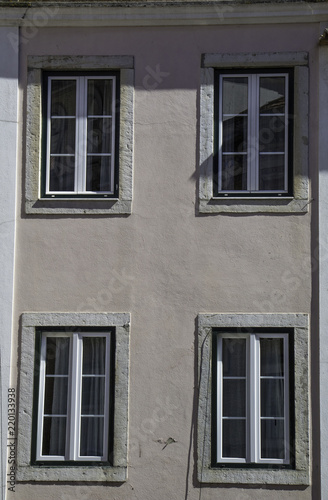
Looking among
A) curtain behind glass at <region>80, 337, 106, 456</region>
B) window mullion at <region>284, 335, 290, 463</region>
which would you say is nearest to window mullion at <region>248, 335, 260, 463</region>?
window mullion at <region>284, 335, 290, 463</region>

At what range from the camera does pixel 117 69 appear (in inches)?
469

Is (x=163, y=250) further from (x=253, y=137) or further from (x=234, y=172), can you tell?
(x=253, y=137)

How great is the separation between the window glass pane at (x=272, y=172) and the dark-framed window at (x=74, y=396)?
246 centimetres

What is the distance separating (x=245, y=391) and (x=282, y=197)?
7.39ft

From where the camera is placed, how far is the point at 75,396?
37.3 feet

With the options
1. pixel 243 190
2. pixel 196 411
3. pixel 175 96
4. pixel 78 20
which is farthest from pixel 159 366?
pixel 78 20

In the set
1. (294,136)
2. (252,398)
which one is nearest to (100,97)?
(294,136)

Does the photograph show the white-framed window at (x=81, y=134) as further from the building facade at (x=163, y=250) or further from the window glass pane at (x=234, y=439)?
the window glass pane at (x=234, y=439)

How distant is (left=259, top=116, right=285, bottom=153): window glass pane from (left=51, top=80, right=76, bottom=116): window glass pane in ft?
7.42

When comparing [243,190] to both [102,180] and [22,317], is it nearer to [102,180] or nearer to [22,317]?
[102,180]

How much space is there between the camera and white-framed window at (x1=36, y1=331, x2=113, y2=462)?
37.2 ft

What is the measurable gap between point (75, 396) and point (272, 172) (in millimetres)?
3443

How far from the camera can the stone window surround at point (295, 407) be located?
11086mm

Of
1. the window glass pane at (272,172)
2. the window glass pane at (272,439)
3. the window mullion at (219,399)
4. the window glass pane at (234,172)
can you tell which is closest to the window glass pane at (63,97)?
the window glass pane at (234,172)
